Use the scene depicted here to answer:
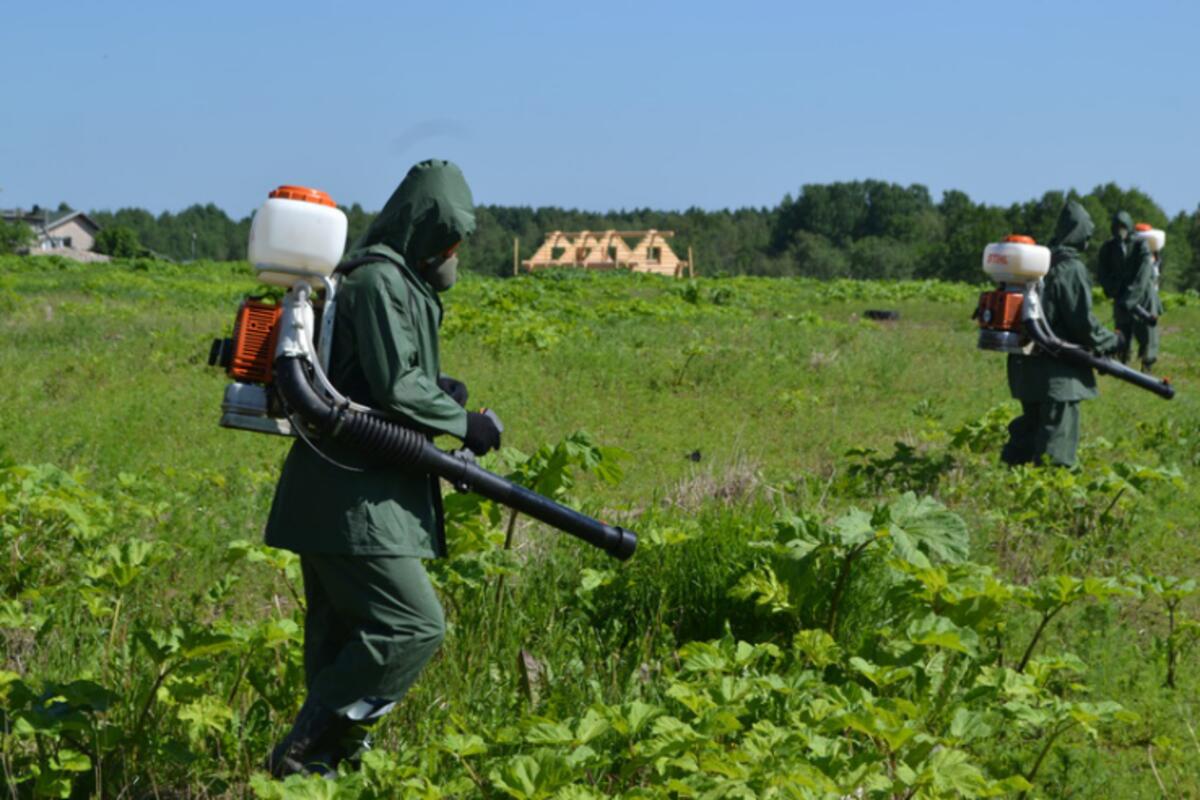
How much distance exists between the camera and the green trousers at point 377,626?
312cm

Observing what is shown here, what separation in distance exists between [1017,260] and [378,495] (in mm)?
4689

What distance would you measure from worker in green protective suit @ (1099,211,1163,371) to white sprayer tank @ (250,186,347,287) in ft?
38.1

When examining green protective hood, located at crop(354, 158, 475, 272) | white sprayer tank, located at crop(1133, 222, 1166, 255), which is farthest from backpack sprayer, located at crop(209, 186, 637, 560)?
white sprayer tank, located at crop(1133, 222, 1166, 255)

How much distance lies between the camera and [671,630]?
14.6 ft

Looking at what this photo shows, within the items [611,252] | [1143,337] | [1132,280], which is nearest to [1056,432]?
[1132,280]

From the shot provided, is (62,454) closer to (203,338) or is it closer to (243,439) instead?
(243,439)

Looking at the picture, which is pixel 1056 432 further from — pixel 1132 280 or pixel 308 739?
pixel 1132 280

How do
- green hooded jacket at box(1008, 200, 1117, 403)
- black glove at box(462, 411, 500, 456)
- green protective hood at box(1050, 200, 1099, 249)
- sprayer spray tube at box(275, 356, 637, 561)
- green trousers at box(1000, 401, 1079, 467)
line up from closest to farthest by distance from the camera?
1. sprayer spray tube at box(275, 356, 637, 561)
2. black glove at box(462, 411, 500, 456)
3. green hooded jacket at box(1008, 200, 1117, 403)
4. green trousers at box(1000, 401, 1079, 467)
5. green protective hood at box(1050, 200, 1099, 249)

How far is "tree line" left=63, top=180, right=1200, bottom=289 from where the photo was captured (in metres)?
63.5

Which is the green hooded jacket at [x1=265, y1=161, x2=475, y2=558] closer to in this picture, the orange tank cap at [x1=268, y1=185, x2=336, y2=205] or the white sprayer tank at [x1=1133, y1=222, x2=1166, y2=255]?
the orange tank cap at [x1=268, y1=185, x2=336, y2=205]

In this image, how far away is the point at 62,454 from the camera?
801 cm

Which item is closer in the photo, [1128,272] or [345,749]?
[345,749]

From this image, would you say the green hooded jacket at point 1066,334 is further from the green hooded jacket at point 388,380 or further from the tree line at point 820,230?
the tree line at point 820,230

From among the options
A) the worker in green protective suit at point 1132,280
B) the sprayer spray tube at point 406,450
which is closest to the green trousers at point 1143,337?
the worker in green protective suit at point 1132,280
